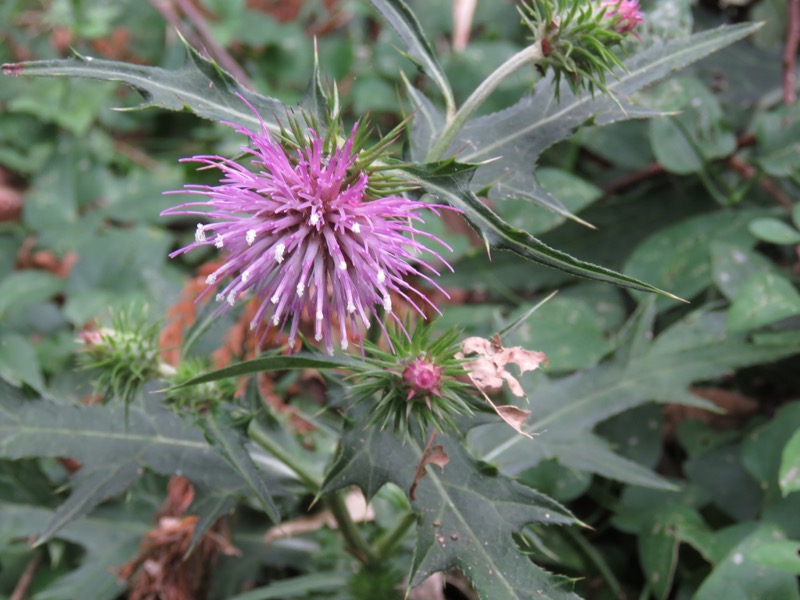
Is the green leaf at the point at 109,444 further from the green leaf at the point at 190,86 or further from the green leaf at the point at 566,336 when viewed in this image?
the green leaf at the point at 566,336

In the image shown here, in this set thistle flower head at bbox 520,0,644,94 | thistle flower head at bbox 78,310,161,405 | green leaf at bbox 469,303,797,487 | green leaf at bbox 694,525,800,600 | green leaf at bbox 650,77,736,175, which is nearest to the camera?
thistle flower head at bbox 520,0,644,94

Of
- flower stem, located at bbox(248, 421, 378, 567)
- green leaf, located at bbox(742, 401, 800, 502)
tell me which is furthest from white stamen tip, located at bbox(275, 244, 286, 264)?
green leaf, located at bbox(742, 401, 800, 502)

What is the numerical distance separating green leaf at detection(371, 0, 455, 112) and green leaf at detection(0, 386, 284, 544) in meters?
1.06

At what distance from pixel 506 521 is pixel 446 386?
38 cm

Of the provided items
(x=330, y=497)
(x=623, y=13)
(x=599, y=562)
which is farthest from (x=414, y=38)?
(x=599, y=562)

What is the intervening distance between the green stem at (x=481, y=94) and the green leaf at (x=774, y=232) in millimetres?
1157

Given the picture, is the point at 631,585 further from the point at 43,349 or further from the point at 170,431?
the point at 43,349

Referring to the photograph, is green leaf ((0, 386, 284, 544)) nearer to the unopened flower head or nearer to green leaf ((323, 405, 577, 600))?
green leaf ((323, 405, 577, 600))

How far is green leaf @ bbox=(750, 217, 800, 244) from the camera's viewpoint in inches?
92.4

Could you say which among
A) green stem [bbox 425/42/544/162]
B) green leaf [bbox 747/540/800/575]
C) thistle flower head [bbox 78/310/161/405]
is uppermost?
green stem [bbox 425/42/544/162]

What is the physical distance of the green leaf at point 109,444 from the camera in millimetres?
1938

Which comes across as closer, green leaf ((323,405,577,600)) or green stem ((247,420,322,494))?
green leaf ((323,405,577,600))

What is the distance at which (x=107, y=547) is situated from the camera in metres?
2.47

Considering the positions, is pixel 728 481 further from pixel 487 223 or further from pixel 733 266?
pixel 487 223
